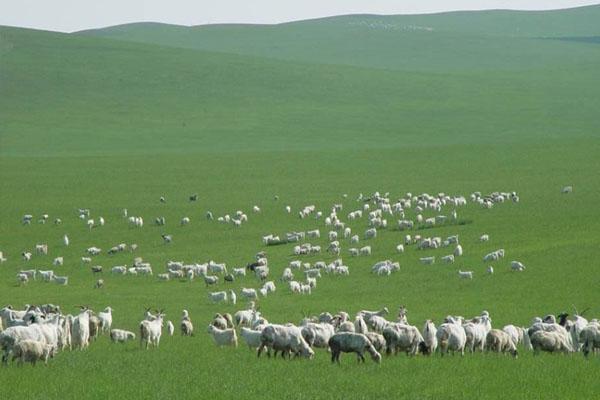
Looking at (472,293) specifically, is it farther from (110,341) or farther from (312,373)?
(312,373)

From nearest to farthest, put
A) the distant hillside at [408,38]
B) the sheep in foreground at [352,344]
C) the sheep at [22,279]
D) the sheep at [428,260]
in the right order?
the sheep in foreground at [352,344]
the sheep at [22,279]
the sheep at [428,260]
the distant hillside at [408,38]

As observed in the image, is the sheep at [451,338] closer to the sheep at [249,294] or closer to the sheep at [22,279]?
the sheep at [249,294]

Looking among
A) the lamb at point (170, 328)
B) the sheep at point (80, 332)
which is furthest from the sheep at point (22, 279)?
the sheep at point (80, 332)

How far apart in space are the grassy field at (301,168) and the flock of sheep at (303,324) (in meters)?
0.48

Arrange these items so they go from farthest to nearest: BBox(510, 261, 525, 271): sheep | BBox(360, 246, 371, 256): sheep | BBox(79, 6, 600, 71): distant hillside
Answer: BBox(79, 6, 600, 71): distant hillside, BBox(360, 246, 371, 256): sheep, BBox(510, 261, 525, 271): sheep

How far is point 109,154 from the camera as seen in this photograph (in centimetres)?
8131

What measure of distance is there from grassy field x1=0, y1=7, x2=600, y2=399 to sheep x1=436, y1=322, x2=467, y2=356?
0.72m

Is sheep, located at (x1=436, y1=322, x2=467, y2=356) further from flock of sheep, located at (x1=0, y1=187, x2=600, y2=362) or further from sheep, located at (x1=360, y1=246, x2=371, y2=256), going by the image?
sheep, located at (x1=360, y1=246, x2=371, y2=256)

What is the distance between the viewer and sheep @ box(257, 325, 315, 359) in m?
20.5

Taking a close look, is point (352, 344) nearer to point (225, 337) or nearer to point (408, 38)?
point (225, 337)

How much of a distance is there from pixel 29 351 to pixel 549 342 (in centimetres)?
892

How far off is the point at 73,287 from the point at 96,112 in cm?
6163

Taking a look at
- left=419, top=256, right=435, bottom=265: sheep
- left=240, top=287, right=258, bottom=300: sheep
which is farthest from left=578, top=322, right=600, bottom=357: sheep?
left=419, top=256, right=435, bottom=265: sheep

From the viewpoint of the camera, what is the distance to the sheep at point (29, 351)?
19.2 metres
